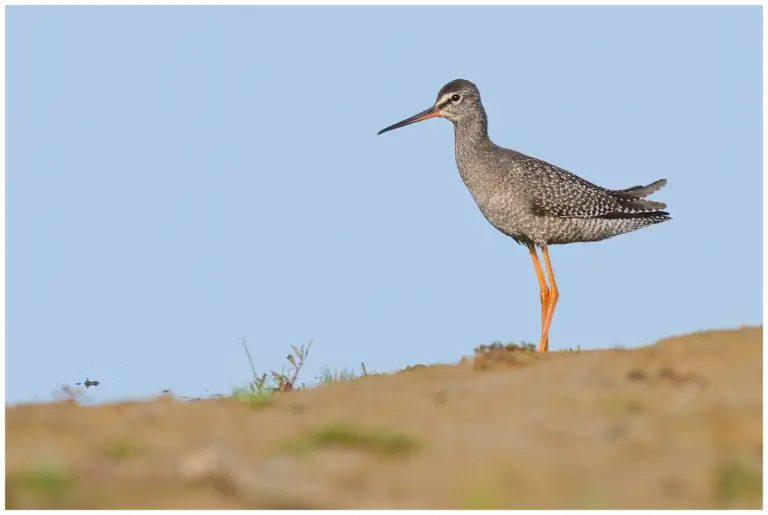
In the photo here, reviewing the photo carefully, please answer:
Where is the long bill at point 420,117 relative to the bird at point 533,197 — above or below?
above

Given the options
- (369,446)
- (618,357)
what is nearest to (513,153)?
(618,357)

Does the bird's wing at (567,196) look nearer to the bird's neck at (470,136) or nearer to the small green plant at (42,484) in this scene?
the bird's neck at (470,136)

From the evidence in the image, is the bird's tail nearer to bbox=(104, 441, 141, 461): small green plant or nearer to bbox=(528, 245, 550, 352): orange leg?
bbox=(528, 245, 550, 352): orange leg

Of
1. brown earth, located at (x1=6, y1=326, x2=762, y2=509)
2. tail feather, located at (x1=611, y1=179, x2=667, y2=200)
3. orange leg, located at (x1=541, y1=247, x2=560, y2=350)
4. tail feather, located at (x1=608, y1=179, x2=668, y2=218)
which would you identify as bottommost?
brown earth, located at (x1=6, y1=326, x2=762, y2=509)

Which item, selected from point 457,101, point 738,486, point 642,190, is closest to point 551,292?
point 642,190

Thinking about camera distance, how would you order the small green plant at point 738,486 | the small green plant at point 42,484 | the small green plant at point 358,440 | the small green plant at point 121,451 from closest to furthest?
the small green plant at point 738,486
the small green plant at point 42,484
the small green plant at point 358,440
the small green plant at point 121,451

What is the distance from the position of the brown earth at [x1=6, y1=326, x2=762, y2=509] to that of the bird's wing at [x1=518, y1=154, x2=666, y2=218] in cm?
464

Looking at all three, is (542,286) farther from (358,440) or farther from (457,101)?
(358,440)

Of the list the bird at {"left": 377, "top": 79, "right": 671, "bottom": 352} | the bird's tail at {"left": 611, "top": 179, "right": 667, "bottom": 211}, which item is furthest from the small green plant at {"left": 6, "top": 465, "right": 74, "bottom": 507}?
the bird's tail at {"left": 611, "top": 179, "right": 667, "bottom": 211}

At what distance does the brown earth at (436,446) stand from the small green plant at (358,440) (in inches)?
0.4

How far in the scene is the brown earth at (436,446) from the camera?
195 inches

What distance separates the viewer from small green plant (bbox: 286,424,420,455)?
5.60 meters

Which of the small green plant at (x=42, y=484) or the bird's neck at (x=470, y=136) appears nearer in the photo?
the small green plant at (x=42, y=484)

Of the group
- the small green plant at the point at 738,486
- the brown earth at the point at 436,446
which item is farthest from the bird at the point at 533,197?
the small green plant at the point at 738,486
